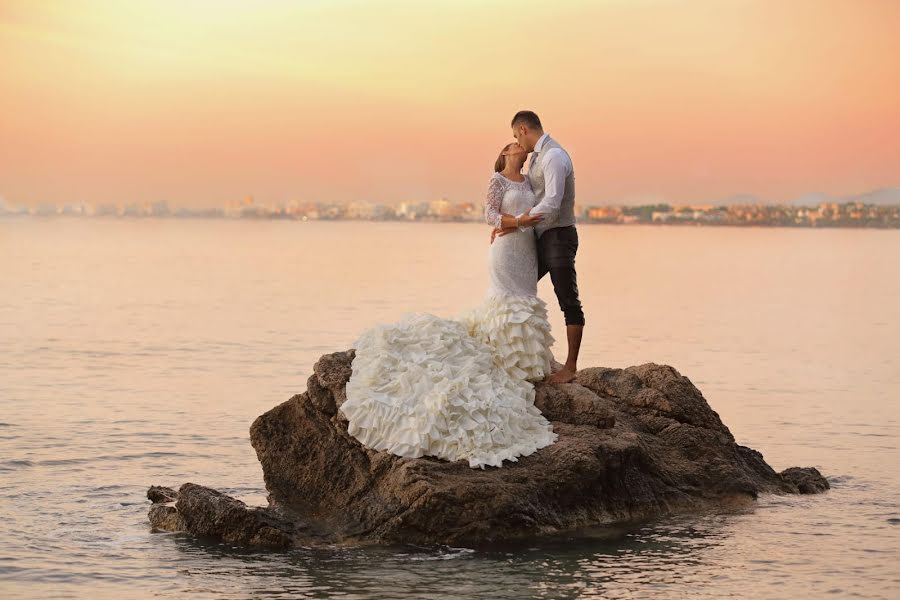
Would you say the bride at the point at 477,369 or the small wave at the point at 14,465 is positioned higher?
the bride at the point at 477,369

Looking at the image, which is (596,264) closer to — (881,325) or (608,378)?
(881,325)

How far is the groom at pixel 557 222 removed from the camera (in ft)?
43.9

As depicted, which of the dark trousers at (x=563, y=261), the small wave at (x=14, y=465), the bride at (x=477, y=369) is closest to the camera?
the bride at (x=477, y=369)

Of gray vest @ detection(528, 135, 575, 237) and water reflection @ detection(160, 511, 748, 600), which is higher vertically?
gray vest @ detection(528, 135, 575, 237)

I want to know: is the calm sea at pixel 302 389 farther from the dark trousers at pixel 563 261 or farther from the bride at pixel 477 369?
the dark trousers at pixel 563 261

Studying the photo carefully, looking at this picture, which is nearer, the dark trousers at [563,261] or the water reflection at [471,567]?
the water reflection at [471,567]

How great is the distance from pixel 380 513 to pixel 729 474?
3959mm

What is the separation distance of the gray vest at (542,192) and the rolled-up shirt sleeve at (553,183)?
9 cm

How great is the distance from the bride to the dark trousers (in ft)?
0.55

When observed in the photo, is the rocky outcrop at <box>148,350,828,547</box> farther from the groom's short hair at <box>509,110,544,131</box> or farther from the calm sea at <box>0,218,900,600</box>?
the groom's short hair at <box>509,110,544,131</box>

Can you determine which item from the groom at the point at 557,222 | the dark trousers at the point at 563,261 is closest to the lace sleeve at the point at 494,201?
the groom at the point at 557,222

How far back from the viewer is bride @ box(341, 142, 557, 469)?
482 inches

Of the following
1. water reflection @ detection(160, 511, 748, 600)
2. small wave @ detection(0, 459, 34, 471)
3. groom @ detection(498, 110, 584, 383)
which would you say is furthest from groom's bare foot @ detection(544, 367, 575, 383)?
small wave @ detection(0, 459, 34, 471)

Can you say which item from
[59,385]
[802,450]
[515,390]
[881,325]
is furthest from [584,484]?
[881,325]
